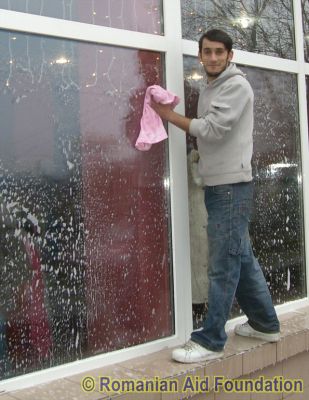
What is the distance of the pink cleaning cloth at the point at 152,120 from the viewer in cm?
248

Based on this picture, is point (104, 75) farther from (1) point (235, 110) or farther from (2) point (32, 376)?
(2) point (32, 376)

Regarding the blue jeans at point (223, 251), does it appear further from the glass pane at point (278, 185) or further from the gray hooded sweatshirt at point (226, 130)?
the glass pane at point (278, 185)

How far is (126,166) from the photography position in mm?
2488

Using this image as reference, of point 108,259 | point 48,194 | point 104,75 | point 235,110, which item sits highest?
point 104,75

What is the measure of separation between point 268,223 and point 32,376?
5.40 feet

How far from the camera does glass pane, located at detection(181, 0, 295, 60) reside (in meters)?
2.81

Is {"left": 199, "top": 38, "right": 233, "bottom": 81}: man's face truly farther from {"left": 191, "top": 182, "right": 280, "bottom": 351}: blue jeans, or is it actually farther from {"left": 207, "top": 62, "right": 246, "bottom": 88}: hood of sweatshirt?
{"left": 191, "top": 182, "right": 280, "bottom": 351}: blue jeans

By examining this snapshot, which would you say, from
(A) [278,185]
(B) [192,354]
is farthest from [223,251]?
(A) [278,185]

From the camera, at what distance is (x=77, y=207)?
232 centimetres

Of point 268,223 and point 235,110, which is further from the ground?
point 235,110

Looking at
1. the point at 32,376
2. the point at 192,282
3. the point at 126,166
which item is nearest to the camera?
the point at 32,376

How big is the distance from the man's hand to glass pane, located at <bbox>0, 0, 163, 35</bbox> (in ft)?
1.32

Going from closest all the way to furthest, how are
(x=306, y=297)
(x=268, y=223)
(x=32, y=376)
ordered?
(x=32, y=376) < (x=268, y=223) < (x=306, y=297)

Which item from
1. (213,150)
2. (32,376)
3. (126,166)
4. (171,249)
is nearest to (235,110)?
(213,150)
